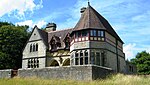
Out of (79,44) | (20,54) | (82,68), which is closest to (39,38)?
(20,54)

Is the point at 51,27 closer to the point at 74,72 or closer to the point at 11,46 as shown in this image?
the point at 11,46

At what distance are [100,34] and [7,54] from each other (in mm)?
18502

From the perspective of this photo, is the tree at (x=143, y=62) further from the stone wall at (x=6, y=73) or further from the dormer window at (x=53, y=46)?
the stone wall at (x=6, y=73)

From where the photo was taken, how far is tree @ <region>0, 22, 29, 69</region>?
4556 centimetres

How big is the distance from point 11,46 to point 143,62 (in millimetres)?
35064

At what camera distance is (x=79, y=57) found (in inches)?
1364

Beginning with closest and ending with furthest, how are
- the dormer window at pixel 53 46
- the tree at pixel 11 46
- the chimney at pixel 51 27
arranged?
the dormer window at pixel 53 46 < the tree at pixel 11 46 < the chimney at pixel 51 27

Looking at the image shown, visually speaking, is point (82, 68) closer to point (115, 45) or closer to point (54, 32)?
point (115, 45)

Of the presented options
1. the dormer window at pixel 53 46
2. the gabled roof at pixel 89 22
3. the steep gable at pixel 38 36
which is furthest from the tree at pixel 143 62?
the gabled roof at pixel 89 22

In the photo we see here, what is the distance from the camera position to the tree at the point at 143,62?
64.9 m

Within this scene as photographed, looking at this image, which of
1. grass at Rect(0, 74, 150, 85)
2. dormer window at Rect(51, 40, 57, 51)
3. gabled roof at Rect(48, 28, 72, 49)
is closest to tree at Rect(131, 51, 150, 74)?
gabled roof at Rect(48, 28, 72, 49)

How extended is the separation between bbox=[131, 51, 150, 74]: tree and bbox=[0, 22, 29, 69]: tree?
101ft

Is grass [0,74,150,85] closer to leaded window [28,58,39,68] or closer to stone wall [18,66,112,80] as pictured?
stone wall [18,66,112,80]

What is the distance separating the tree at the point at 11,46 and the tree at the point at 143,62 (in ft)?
101
